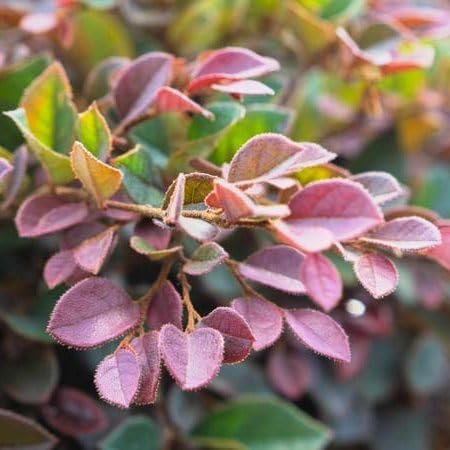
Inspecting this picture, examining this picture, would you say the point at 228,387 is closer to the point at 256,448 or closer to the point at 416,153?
the point at 256,448

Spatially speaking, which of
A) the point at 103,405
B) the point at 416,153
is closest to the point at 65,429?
the point at 103,405

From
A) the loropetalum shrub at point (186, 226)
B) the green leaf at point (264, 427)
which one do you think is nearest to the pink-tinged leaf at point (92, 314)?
the loropetalum shrub at point (186, 226)

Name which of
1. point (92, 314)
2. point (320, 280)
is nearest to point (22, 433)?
point (92, 314)

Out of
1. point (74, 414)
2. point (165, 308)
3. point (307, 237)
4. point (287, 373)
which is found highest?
point (307, 237)

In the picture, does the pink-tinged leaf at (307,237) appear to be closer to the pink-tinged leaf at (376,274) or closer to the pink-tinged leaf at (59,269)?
the pink-tinged leaf at (376,274)

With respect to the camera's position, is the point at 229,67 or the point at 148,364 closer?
the point at 148,364

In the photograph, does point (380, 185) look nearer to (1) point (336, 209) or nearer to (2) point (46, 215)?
(1) point (336, 209)
